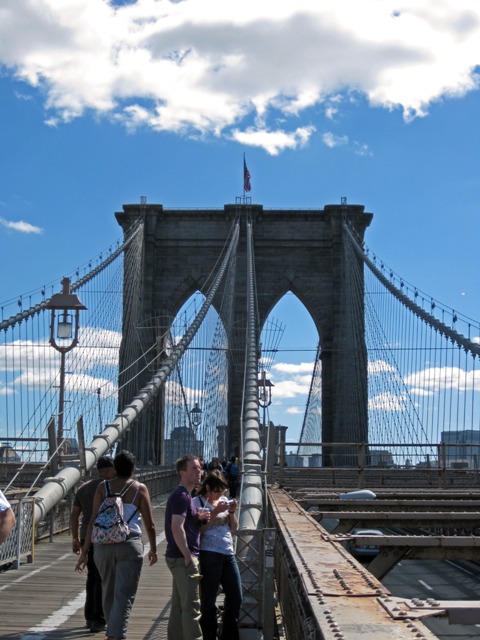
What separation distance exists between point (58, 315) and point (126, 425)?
2.06 meters

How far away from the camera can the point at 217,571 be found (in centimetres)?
557

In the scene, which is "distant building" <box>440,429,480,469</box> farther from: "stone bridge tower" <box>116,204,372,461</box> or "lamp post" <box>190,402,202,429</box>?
"stone bridge tower" <box>116,204,372,461</box>

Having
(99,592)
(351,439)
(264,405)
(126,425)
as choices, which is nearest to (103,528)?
(99,592)

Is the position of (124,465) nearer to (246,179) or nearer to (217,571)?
(217,571)

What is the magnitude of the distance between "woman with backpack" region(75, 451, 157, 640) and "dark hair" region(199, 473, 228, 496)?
0.36 m

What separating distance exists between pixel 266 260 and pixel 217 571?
128ft

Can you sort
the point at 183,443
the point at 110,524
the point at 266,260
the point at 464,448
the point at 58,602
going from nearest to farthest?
the point at 110,524 < the point at 58,602 < the point at 183,443 < the point at 464,448 < the point at 266,260

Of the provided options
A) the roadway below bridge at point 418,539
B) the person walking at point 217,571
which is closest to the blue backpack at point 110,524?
the person walking at point 217,571

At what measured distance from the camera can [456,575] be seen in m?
21.6

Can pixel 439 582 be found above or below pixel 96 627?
below

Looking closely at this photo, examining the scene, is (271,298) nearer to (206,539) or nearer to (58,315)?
(58,315)

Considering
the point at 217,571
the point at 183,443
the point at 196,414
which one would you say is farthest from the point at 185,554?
the point at 196,414

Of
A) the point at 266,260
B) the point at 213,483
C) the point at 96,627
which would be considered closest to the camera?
the point at 213,483

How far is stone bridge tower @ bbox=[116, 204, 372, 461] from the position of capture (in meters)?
43.0
